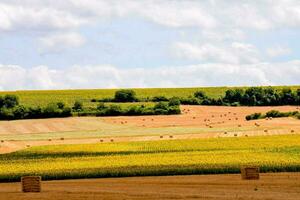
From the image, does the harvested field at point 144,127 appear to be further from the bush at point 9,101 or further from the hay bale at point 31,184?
the hay bale at point 31,184

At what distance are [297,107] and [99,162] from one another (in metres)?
79.5

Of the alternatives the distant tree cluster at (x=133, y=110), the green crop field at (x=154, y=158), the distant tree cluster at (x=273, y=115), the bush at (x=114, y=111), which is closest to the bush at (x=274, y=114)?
the distant tree cluster at (x=273, y=115)

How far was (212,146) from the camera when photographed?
246 feet

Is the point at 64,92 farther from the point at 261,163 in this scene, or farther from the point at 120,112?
the point at 261,163

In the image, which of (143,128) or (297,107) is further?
(297,107)

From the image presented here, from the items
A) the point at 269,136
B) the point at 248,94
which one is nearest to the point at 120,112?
the point at 248,94

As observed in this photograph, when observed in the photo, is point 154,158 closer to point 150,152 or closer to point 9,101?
point 150,152

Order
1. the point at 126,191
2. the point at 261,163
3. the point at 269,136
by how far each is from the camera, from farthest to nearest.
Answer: the point at 269,136 → the point at 261,163 → the point at 126,191

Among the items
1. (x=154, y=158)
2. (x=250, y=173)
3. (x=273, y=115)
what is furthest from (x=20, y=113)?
(x=250, y=173)

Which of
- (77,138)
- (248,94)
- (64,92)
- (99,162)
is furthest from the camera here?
(64,92)

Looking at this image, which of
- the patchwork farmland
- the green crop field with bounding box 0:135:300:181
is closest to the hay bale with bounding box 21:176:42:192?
the patchwork farmland

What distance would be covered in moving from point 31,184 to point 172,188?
7.96 meters

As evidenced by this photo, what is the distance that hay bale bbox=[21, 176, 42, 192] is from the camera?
47.5 m

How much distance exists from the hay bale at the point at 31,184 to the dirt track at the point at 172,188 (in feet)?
1.43
